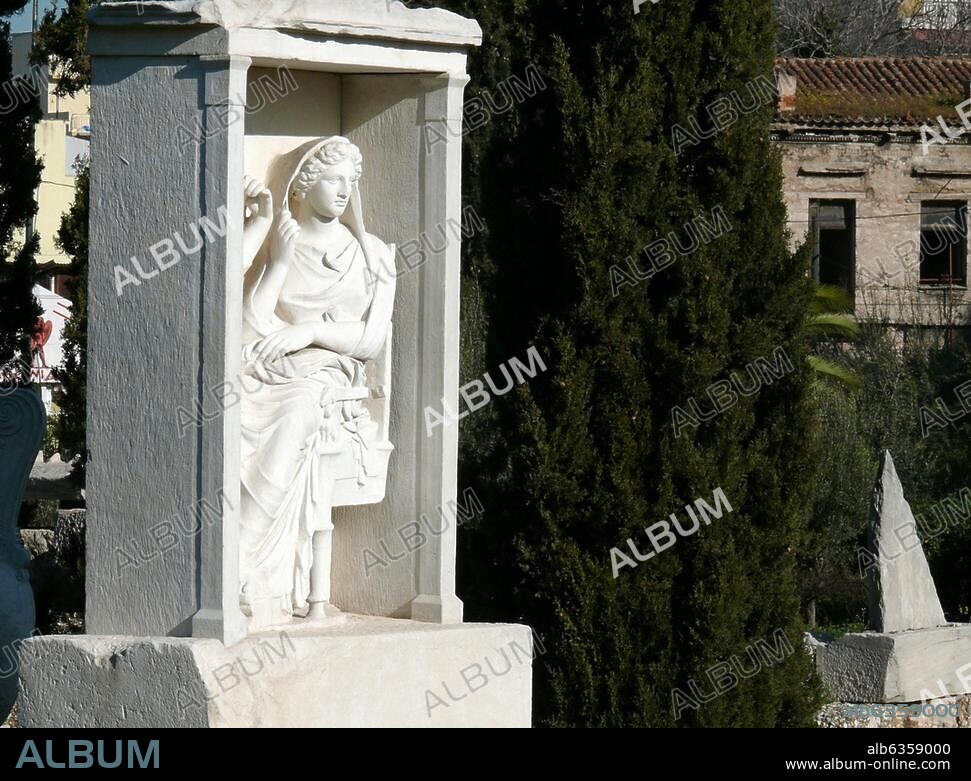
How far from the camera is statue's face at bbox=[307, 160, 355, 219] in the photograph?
6.23m

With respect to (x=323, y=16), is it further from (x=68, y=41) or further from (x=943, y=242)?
(x=943, y=242)

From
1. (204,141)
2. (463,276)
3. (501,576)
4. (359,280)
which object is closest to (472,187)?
(463,276)

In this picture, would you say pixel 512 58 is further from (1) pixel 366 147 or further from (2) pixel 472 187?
(1) pixel 366 147

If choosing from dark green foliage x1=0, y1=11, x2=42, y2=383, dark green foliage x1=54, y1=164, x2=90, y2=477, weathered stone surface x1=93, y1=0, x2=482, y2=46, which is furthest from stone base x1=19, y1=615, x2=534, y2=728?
dark green foliage x1=54, y1=164, x2=90, y2=477

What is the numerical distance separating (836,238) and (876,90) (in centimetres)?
248

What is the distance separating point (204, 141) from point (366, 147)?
1.10m

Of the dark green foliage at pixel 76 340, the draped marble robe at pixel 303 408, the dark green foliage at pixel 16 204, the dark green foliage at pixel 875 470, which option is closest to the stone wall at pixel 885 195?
the dark green foliage at pixel 875 470

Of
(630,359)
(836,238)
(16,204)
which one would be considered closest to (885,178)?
(836,238)

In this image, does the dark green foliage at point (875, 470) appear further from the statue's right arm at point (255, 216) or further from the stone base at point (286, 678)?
the statue's right arm at point (255, 216)

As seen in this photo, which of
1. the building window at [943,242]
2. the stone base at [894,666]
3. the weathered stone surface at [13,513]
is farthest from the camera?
the building window at [943,242]

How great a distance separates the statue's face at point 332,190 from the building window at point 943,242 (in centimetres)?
2403

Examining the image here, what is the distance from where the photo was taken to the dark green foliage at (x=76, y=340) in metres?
12.1

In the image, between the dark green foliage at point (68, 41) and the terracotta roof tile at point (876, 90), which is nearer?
the dark green foliage at point (68, 41)

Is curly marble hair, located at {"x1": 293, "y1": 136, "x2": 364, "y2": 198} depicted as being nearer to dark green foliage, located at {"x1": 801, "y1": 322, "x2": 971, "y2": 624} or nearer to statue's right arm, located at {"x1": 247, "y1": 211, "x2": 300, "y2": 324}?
statue's right arm, located at {"x1": 247, "y1": 211, "x2": 300, "y2": 324}
